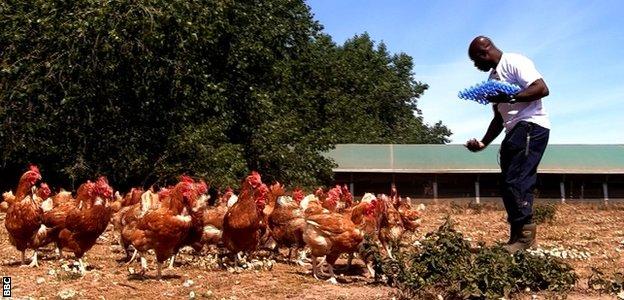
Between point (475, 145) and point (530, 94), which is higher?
point (530, 94)

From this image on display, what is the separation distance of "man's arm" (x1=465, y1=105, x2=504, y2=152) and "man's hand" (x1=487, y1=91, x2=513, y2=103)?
639 mm

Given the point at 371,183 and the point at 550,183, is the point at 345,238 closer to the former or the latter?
the point at 371,183

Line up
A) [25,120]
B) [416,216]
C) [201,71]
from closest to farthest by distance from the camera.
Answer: [416,216]
[25,120]
[201,71]

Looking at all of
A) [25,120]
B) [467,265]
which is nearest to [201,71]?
[25,120]

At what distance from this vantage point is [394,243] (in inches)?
357

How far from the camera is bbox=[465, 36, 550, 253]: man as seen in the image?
5.89 meters

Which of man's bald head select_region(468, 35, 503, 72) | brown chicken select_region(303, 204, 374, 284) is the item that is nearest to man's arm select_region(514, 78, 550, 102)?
man's bald head select_region(468, 35, 503, 72)

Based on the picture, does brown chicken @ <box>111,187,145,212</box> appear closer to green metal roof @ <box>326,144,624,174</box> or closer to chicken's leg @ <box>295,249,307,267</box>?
chicken's leg @ <box>295,249,307,267</box>

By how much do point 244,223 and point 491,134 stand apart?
12.2 feet

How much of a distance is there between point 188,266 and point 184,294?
2088mm

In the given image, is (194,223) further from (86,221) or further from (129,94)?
(129,94)

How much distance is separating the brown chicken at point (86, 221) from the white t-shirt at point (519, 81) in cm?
555

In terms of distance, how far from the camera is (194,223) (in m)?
8.13

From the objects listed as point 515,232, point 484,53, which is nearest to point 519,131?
point 484,53
